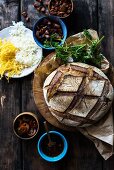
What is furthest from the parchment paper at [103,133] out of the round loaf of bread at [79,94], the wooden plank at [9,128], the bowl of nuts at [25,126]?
the wooden plank at [9,128]

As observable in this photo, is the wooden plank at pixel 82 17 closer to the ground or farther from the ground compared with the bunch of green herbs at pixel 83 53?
farther from the ground

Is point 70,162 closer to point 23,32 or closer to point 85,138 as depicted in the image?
point 85,138

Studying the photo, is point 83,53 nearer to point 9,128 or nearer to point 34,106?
point 34,106

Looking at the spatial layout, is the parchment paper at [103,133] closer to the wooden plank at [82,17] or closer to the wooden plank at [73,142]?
the wooden plank at [73,142]

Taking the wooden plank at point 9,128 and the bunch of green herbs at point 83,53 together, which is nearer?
the bunch of green herbs at point 83,53

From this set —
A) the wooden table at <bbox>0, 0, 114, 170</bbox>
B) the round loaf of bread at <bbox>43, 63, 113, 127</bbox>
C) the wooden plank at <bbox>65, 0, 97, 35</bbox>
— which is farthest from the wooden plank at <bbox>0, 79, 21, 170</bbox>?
the wooden plank at <bbox>65, 0, 97, 35</bbox>

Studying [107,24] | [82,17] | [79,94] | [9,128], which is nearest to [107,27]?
[107,24]
